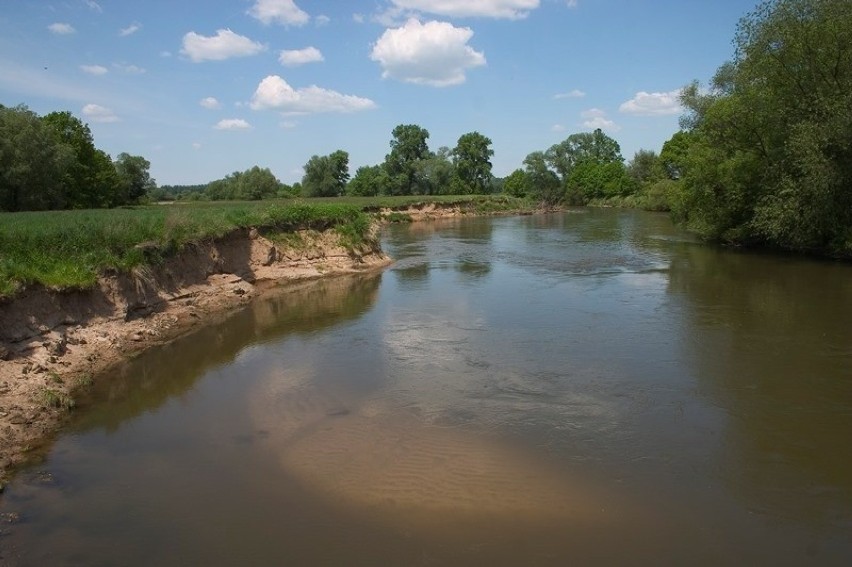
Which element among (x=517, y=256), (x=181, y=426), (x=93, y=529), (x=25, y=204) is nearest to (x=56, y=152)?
(x=25, y=204)

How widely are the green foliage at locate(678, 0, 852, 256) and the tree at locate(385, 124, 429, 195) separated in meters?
75.1

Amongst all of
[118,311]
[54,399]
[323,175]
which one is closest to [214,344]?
[118,311]

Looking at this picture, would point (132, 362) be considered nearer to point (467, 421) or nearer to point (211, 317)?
point (211, 317)

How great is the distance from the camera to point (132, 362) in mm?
14555

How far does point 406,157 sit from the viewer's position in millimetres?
111250

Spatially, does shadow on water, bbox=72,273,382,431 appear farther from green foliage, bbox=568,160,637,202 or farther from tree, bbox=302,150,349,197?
green foliage, bbox=568,160,637,202

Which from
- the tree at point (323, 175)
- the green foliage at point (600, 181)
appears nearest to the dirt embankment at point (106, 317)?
the tree at point (323, 175)

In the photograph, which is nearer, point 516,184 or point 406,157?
point 406,157

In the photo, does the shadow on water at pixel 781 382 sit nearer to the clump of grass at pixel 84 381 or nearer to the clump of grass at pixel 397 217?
the clump of grass at pixel 84 381

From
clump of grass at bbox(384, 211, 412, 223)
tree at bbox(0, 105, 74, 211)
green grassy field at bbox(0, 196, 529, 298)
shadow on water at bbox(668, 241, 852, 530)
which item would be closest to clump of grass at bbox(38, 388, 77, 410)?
green grassy field at bbox(0, 196, 529, 298)

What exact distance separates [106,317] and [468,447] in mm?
11449

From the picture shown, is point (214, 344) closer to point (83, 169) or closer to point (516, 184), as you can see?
point (83, 169)

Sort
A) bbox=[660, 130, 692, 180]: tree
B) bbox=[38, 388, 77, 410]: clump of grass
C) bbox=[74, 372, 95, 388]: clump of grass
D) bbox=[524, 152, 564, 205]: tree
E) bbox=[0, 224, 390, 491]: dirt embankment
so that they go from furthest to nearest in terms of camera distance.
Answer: bbox=[524, 152, 564, 205]: tree < bbox=[660, 130, 692, 180]: tree < bbox=[74, 372, 95, 388]: clump of grass < bbox=[38, 388, 77, 410]: clump of grass < bbox=[0, 224, 390, 491]: dirt embankment

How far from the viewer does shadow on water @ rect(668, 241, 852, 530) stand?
8117 millimetres
